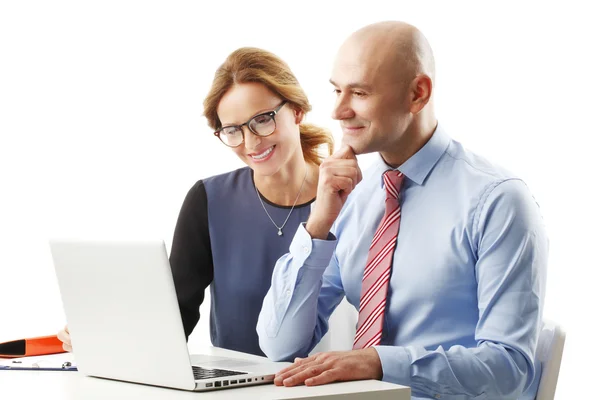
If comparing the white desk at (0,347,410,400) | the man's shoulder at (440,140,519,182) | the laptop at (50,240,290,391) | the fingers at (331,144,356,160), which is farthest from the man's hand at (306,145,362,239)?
the white desk at (0,347,410,400)

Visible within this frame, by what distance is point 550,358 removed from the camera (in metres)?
1.86

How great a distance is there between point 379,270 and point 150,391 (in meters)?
0.63

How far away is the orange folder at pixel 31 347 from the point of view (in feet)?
7.35

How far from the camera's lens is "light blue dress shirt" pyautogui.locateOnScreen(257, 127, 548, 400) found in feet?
5.79

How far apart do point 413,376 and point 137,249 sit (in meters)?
0.62

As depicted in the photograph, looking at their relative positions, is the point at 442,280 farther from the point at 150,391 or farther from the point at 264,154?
the point at 264,154

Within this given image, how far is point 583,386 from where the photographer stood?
3719mm

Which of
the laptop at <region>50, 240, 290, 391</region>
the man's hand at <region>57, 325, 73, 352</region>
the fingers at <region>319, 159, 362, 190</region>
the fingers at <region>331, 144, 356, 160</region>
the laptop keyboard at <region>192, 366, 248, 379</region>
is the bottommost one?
the man's hand at <region>57, 325, 73, 352</region>

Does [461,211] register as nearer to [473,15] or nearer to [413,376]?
[413,376]

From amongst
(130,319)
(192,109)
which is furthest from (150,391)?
(192,109)

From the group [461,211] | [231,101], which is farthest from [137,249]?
[231,101]

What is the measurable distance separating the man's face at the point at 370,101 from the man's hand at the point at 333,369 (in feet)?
1.73

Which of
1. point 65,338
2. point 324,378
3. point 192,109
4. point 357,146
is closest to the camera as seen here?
point 324,378

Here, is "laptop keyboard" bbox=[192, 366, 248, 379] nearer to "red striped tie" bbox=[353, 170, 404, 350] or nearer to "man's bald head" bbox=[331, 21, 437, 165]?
"red striped tie" bbox=[353, 170, 404, 350]
